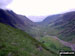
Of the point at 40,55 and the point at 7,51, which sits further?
the point at 40,55

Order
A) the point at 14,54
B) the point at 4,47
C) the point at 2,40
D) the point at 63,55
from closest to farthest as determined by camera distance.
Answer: the point at 63,55 → the point at 14,54 → the point at 4,47 → the point at 2,40

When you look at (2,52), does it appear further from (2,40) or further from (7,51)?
(2,40)

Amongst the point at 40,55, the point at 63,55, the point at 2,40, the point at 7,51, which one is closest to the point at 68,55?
the point at 63,55

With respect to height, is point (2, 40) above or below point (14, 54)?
above

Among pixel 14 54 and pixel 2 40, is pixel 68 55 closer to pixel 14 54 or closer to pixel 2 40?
pixel 14 54

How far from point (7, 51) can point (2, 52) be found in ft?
10.4

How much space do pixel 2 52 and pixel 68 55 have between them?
50980 mm

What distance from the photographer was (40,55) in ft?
243

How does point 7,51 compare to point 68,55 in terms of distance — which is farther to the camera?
point 7,51

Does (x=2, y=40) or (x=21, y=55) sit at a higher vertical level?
(x=2, y=40)

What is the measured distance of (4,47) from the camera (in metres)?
70.5

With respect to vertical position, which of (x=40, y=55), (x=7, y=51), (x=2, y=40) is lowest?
(x=40, y=55)

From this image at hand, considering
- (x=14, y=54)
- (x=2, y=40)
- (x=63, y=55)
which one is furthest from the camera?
(x=2, y=40)

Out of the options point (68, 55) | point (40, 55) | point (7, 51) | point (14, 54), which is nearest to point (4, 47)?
point (7, 51)
